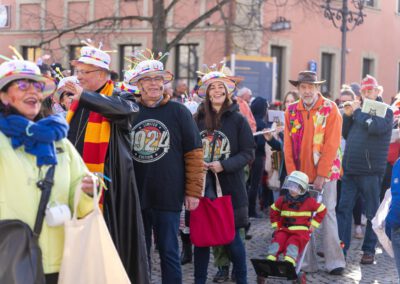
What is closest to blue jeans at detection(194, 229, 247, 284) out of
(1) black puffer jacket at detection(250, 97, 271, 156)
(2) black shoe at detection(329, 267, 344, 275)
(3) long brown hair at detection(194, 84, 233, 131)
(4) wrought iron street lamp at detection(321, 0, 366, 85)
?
(3) long brown hair at detection(194, 84, 233, 131)

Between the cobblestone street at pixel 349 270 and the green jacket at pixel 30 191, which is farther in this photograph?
the cobblestone street at pixel 349 270

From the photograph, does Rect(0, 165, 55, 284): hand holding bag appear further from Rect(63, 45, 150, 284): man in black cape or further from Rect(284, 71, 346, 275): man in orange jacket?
Rect(284, 71, 346, 275): man in orange jacket

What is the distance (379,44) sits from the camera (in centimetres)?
3070

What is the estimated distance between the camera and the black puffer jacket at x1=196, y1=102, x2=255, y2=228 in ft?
21.7

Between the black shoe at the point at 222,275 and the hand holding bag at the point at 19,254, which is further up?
the hand holding bag at the point at 19,254

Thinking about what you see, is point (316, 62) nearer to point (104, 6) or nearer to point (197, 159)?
point (104, 6)

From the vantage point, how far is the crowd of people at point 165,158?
3.86 metres

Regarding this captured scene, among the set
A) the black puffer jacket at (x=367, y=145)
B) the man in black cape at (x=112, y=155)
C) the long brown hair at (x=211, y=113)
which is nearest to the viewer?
the man in black cape at (x=112, y=155)

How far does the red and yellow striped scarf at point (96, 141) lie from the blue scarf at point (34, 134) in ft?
4.27

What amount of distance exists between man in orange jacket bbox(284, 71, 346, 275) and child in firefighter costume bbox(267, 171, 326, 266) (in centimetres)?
36

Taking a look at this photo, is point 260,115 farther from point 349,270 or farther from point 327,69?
point 327,69

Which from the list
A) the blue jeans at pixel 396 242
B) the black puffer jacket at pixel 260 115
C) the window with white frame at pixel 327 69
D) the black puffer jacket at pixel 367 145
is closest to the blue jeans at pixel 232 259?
the blue jeans at pixel 396 242

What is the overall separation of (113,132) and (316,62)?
73.1ft

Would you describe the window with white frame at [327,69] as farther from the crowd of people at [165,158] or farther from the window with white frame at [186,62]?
the crowd of people at [165,158]
